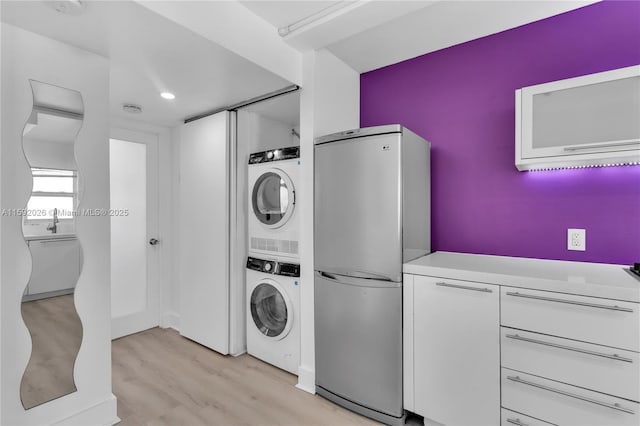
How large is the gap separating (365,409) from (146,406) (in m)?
1.46

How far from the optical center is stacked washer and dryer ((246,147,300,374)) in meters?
2.46

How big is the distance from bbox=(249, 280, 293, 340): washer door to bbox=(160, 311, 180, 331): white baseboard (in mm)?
1244

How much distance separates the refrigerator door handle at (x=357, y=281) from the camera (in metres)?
1.86

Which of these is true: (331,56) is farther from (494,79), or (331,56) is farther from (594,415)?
(594,415)

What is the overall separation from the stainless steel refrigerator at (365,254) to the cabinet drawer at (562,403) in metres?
0.58

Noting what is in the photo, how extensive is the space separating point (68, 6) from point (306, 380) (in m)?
2.55

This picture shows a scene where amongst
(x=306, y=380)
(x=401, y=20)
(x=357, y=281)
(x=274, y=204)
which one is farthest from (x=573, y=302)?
(x=274, y=204)

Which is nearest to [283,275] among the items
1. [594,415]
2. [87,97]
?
[87,97]

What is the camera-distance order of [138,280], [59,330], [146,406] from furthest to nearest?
[138,280] < [146,406] < [59,330]

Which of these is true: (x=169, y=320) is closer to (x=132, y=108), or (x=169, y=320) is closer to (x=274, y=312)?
(x=274, y=312)

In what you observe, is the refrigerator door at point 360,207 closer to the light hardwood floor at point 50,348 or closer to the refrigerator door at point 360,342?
the refrigerator door at point 360,342

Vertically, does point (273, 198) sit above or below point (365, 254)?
above

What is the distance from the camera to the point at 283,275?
2.49 metres

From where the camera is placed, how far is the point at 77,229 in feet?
5.66
